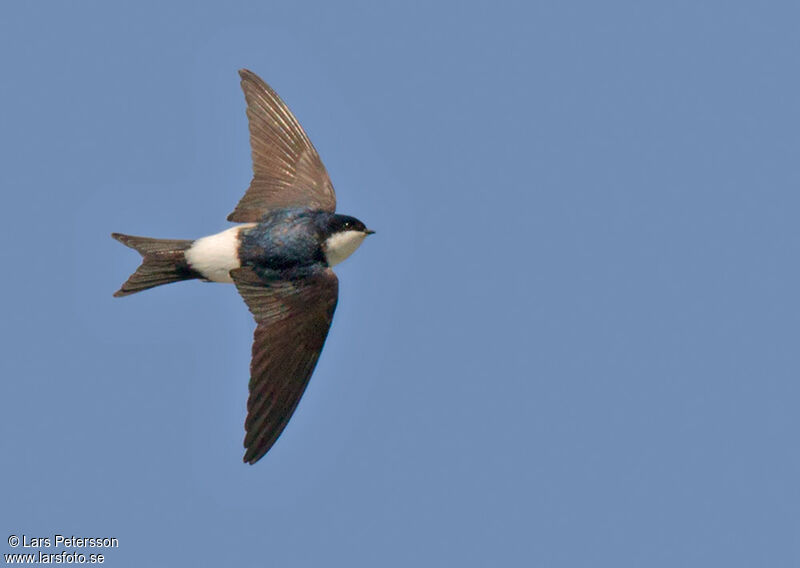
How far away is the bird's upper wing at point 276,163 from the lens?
5.44 m

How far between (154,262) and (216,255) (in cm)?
27

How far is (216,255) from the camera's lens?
519 centimetres

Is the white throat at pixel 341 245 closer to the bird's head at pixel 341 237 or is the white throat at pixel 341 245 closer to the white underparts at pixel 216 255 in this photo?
the bird's head at pixel 341 237

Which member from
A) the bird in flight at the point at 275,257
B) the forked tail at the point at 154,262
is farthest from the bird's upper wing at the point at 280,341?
Result: the forked tail at the point at 154,262

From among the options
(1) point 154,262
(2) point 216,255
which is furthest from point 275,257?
(1) point 154,262

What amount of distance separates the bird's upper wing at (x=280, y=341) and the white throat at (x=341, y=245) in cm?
12

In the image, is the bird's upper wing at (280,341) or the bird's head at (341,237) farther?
the bird's head at (341,237)

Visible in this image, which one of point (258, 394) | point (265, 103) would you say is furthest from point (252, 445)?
point (265, 103)

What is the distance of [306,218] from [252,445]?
973 millimetres

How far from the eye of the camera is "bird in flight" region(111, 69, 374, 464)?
492 cm

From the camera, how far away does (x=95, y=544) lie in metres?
5.14

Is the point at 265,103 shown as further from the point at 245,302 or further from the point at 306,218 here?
the point at 245,302

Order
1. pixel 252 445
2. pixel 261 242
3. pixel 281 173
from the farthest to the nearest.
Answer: pixel 281 173 → pixel 261 242 → pixel 252 445

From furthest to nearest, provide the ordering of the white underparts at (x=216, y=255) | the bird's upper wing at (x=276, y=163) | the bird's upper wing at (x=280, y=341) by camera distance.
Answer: the bird's upper wing at (x=276, y=163)
the white underparts at (x=216, y=255)
the bird's upper wing at (x=280, y=341)
